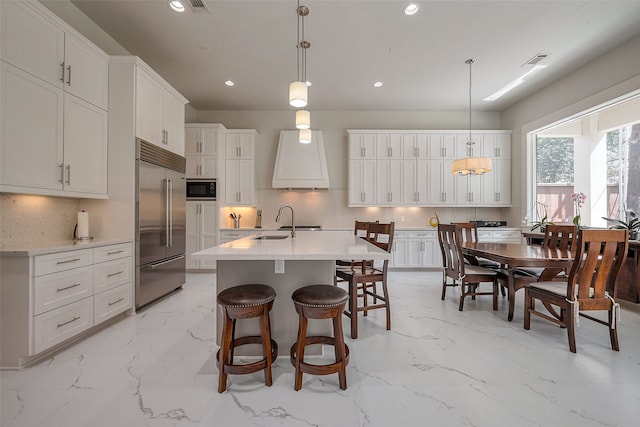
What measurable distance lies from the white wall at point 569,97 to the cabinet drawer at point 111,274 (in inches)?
243

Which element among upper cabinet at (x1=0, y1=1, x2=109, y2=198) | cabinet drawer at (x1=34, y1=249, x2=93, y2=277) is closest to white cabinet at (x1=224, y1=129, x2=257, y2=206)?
upper cabinet at (x1=0, y1=1, x2=109, y2=198)

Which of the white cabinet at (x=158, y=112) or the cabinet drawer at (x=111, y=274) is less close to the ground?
the white cabinet at (x=158, y=112)

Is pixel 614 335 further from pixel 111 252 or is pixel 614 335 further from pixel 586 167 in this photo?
pixel 111 252

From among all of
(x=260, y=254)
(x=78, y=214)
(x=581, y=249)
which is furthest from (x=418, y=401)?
(x=78, y=214)

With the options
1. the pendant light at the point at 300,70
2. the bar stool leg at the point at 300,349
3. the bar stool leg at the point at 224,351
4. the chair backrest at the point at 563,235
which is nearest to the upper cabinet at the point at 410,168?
the pendant light at the point at 300,70

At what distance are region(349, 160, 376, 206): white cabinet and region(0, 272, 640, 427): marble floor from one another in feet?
10.0

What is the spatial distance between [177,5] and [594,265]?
4.57 m

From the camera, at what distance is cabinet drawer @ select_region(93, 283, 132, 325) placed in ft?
8.23

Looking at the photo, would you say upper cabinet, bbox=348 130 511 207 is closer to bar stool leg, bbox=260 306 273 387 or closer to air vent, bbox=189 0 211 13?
air vent, bbox=189 0 211 13

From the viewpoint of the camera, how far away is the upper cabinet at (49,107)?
6.65 ft

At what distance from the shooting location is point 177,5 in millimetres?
2699

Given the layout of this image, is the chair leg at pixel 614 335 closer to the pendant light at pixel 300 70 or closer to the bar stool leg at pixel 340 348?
the bar stool leg at pixel 340 348

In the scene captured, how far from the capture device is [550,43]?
132 inches

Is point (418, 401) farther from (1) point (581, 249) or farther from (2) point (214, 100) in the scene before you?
(2) point (214, 100)
